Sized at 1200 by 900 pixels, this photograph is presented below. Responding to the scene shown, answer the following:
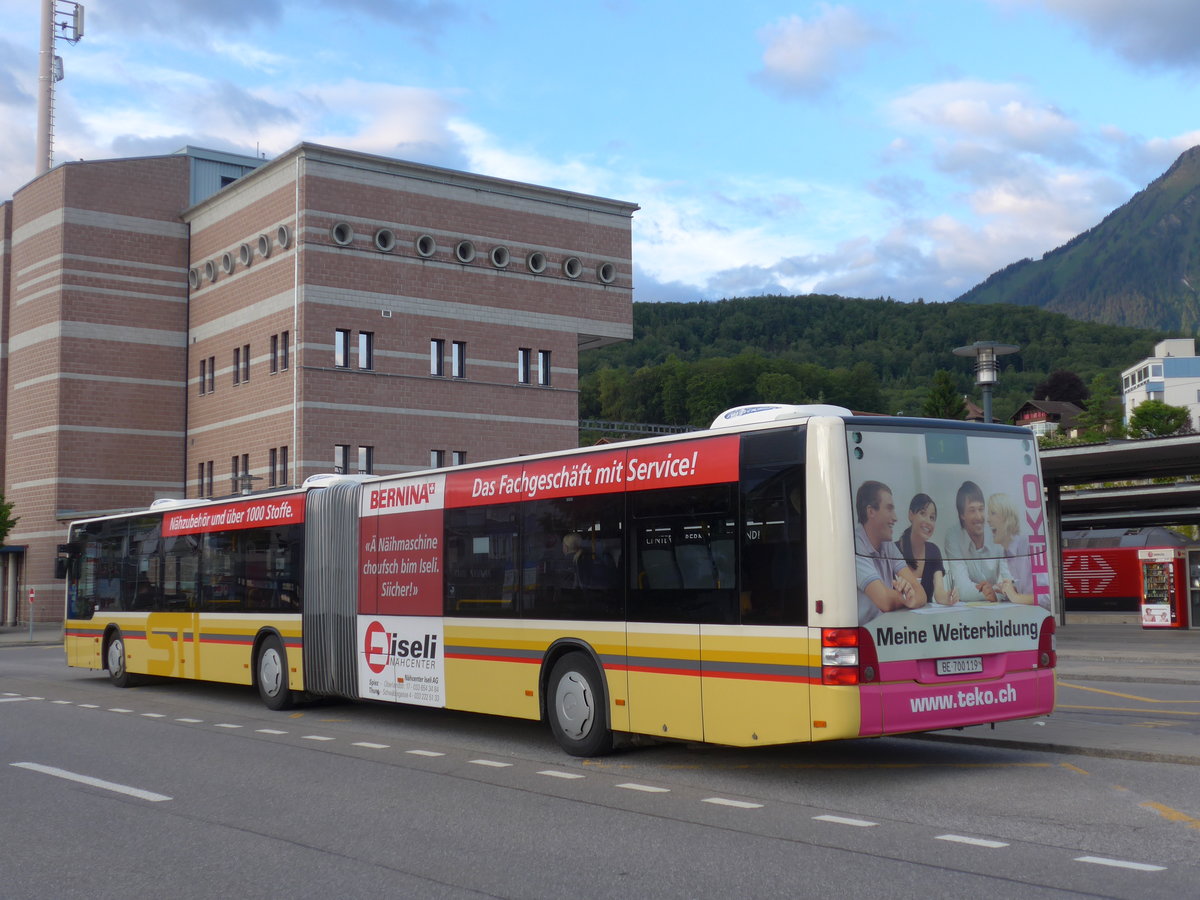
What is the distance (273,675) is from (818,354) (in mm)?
121393

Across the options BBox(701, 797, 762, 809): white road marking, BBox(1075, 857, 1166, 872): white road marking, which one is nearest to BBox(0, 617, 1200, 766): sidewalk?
BBox(701, 797, 762, 809): white road marking

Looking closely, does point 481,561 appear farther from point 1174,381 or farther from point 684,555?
point 1174,381

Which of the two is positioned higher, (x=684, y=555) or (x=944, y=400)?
(x=944, y=400)

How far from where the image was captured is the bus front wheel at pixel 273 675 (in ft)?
54.6

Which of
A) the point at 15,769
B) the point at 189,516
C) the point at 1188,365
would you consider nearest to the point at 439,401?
the point at 189,516

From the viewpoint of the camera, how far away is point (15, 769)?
1141 cm

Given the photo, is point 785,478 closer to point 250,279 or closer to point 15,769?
point 15,769

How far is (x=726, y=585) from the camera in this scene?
1039 cm

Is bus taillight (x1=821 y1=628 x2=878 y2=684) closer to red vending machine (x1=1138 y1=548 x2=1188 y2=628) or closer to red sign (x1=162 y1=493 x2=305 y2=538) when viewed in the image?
red sign (x1=162 y1=493 x2=305 y2=538)

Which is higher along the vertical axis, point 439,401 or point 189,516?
point 439,401

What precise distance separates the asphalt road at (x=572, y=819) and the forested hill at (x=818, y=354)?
85544mm

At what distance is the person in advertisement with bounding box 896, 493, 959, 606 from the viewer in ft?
32.7

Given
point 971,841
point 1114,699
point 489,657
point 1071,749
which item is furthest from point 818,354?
point 971,841

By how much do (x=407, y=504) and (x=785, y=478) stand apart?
5962 millimetres
